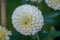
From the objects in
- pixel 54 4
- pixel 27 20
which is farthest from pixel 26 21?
pixel 54 4

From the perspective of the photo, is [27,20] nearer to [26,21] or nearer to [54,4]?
[26,21]

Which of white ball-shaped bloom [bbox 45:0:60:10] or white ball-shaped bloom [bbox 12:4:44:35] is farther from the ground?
white ball-shaped bloom [bbox 45:0:60:10]

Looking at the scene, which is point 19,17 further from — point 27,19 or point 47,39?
point 47,39

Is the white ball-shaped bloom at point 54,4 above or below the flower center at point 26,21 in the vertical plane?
above

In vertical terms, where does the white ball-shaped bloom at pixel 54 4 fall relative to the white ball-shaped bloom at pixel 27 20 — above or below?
above

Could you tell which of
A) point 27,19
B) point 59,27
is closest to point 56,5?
point 27,19

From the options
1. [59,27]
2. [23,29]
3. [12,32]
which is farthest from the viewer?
[59,27]

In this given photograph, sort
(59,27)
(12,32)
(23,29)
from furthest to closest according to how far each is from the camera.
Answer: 1. (59,27)
2. (12,32)
3. (23,29)

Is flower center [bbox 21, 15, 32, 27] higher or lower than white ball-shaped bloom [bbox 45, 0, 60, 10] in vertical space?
lower
